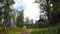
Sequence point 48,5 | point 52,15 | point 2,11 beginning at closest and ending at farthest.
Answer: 1. point 48,5
2. point 52,15
3. point 2,11

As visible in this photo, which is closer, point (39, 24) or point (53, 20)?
point (53, 20)

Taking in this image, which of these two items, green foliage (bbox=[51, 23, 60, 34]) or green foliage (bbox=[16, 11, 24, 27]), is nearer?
green foliage (bbox=[51, 23, 60, 34])

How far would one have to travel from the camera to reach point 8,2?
40156mm

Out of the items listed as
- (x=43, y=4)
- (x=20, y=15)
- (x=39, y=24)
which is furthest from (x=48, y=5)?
(x=20, y=15)

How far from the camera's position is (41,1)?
31547 mm

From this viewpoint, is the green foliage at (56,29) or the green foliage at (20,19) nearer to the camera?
the green foliage at (56,29)

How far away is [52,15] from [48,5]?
3579 mm

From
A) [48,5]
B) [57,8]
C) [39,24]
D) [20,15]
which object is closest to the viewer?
[57,8]

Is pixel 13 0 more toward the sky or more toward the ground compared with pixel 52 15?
more toward the sky

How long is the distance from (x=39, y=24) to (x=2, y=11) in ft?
111

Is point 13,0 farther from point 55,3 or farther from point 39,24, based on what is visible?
point 39,24

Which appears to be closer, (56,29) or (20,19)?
(56,29)

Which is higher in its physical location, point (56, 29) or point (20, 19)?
point (56, 29)

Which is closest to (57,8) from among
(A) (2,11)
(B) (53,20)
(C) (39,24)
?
(B) (53,20)
